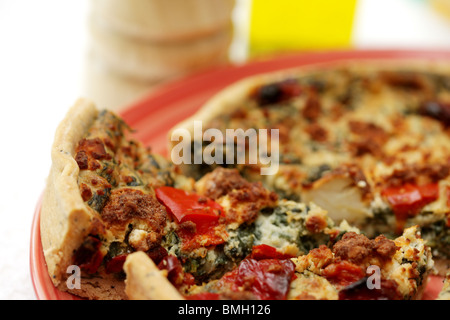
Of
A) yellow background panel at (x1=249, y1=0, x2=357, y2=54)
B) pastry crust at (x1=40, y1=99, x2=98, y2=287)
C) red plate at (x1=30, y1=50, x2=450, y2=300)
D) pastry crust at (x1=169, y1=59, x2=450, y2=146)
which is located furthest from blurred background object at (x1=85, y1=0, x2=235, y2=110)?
pastry crust at (x1=40, y1=99, x2=98, y2=287)

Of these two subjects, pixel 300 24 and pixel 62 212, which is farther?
pixel 300 24

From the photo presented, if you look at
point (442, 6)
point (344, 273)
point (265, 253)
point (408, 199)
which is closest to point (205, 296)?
point (265, 253)

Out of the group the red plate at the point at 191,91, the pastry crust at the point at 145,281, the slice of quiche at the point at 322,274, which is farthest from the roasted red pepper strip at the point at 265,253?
the red plate at the point at 191,91

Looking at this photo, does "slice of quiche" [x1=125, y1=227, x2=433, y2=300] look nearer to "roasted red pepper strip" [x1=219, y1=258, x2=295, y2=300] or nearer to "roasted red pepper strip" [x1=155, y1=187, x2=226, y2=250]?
"roasted red pepper strip" [x1=219, y1=258, x2=295, y2=300]

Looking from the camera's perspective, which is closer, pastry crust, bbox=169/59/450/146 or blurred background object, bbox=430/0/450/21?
pastry crust, bbox=169/59/450/146

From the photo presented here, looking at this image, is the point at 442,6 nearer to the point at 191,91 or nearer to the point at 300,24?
the point at 300,24

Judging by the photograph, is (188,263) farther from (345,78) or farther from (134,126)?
(345,78)
